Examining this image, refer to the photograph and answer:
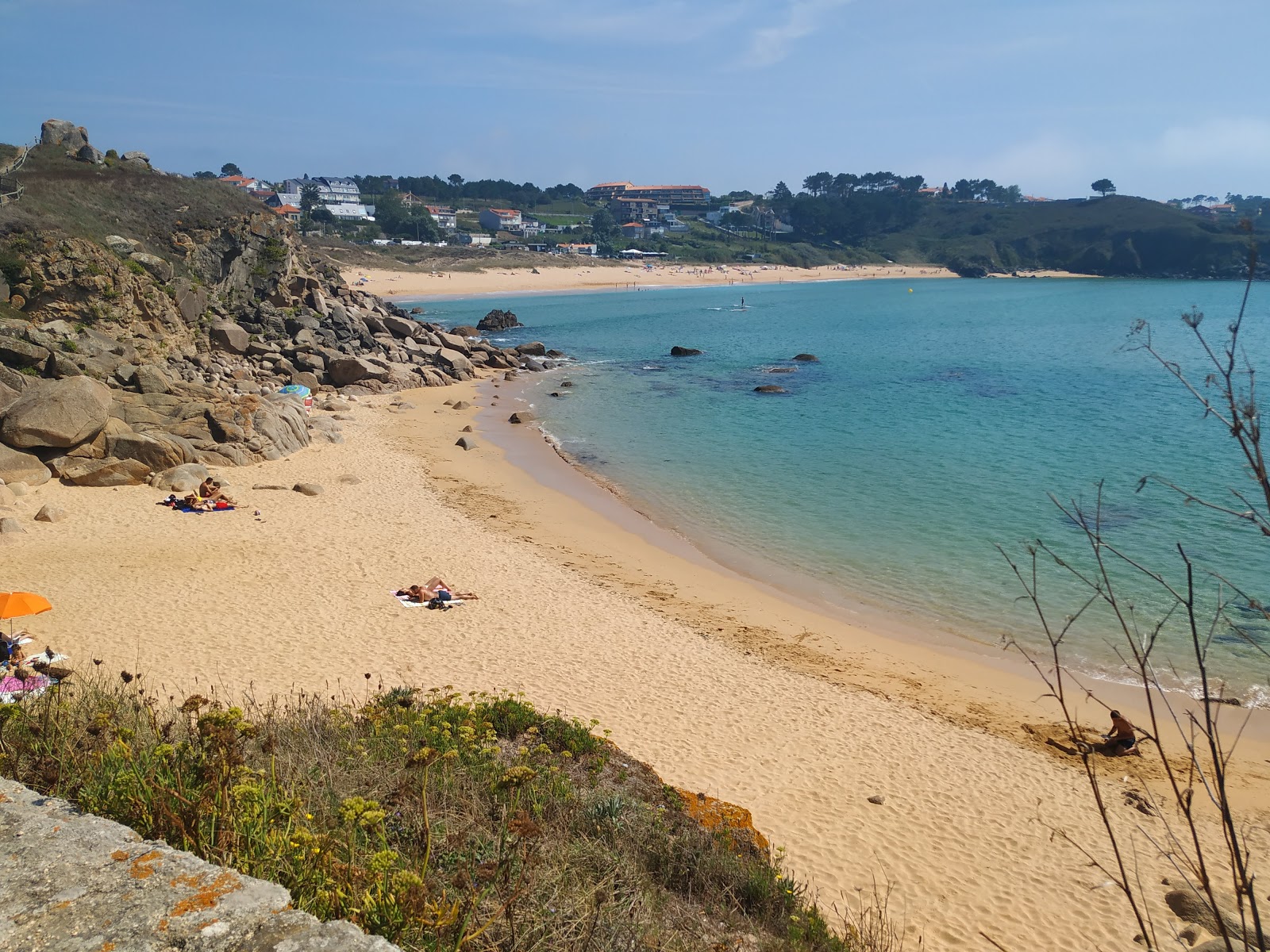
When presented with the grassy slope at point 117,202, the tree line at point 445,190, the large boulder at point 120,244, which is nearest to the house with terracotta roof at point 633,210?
the tree line at point 445,190

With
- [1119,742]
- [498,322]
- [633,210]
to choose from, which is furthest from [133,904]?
[633,210]

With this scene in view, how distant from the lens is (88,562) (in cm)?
1443

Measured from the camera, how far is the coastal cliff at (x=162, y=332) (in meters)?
19.0

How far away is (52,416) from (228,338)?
1560 centimetres

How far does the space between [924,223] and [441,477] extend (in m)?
175

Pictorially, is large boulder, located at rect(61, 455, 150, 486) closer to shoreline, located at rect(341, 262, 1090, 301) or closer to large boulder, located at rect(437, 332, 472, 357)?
large boulder, located at rect(437, 332, 472, 357)

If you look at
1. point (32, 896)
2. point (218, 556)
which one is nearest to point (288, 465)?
point (218, 556)

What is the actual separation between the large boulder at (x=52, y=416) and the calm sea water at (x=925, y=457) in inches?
508

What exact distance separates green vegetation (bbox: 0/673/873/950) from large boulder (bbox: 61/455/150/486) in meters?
13.2

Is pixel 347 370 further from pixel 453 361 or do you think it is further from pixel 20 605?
pixel 20 605

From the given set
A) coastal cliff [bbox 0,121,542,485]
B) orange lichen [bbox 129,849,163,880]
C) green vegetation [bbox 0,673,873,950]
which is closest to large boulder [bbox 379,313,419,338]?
coastal cliff [bbox 0,121,542,485]

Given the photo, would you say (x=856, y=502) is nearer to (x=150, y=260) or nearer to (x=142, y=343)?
(x=142, y=343)

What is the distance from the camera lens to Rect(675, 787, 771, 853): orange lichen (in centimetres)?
701

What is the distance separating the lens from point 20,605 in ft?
35.7
